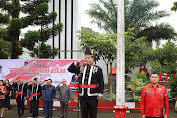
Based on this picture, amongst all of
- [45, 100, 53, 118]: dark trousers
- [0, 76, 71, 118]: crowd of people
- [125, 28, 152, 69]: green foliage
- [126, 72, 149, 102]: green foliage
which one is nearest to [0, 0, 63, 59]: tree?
[125, 28, 152, 69]: green foliage

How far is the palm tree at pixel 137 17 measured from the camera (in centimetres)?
2486

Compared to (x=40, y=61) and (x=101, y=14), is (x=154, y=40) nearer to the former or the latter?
(x=101, y=14)

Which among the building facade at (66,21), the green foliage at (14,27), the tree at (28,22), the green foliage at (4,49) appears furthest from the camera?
the building facade at (66,21)

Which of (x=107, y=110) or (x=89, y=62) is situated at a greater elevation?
(x=89, y=62)

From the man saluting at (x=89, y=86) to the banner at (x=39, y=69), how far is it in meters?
9.85

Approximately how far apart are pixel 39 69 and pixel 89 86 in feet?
35.5

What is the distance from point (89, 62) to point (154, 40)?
2075 centimetres

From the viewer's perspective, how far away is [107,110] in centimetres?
1515

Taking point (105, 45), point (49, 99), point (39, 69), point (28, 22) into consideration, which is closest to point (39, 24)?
point (28, 22)

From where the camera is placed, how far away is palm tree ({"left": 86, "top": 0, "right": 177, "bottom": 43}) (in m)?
24.9

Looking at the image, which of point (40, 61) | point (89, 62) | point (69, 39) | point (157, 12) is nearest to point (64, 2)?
point (69, 39)

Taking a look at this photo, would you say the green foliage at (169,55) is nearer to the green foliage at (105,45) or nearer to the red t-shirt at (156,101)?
the green foliage at (105,45)

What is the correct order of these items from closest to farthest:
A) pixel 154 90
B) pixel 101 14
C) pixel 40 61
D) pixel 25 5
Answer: pixel 154 90, pixel 40 61, pixel 25 5, pixel 101 14

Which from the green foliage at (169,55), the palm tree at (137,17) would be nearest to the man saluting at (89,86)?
the green foliage at (169,55)
